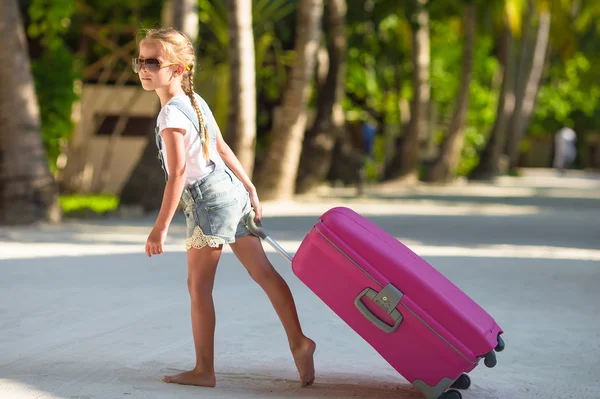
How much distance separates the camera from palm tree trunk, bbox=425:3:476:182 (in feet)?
101

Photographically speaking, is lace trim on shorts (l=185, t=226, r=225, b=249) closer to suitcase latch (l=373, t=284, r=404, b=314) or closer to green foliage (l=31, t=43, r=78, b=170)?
suitcase latch (l=373, t=284, r=404, b=314)

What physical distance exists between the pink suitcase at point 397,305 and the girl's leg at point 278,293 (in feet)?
1.15

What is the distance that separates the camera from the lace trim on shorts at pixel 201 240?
17.0 feet

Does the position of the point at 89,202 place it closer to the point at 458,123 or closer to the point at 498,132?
the point at 458,123

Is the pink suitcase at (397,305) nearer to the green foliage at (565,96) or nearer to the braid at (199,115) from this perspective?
the braid at (199,115)

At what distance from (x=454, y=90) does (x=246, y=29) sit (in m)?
28.2

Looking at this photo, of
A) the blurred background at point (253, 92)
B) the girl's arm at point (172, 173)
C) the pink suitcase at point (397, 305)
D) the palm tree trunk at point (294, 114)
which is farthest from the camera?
the palm tree trunk at point (294, 114)

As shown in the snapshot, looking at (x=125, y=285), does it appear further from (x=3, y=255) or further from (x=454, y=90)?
(x=454, y=90)

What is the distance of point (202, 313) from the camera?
528cm

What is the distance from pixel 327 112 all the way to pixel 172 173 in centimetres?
1781

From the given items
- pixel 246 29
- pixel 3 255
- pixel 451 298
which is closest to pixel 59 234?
pixel 3 255

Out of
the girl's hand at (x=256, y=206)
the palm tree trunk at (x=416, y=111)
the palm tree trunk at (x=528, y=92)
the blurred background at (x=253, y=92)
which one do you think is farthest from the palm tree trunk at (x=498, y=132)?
the girl's hand at (x=256, y=206)

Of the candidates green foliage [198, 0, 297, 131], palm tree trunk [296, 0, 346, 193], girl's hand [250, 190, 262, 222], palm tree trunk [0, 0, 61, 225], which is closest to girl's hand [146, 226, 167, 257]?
girl's hand [250, 190, 262, 222]

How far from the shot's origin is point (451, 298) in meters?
4.89
